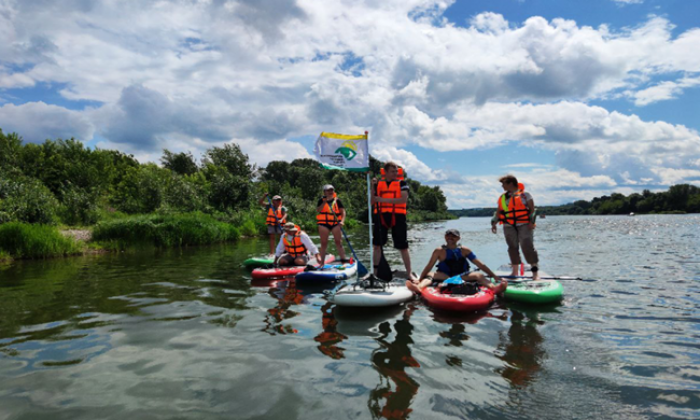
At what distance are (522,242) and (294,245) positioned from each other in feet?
20.0

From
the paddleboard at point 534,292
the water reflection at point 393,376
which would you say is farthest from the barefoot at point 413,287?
the paddleboard at point 534,292

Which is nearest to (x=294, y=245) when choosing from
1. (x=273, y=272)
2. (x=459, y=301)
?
(x=273, y=272)

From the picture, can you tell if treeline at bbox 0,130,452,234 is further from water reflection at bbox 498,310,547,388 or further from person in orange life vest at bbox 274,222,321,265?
water reflection at bbox 498,310,547,388

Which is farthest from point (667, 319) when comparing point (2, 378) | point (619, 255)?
point (619, 255)

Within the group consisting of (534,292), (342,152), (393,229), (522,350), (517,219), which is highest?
(342,152)

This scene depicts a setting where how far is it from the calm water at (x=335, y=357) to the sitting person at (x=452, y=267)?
0.66 m

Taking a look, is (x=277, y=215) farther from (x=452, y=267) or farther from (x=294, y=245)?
(x=452, y=267)

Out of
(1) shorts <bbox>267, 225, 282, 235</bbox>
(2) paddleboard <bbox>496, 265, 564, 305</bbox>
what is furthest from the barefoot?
(1) shorts <bbox>267, 225, 282, 235</bbox>

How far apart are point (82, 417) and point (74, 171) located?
1596 inches

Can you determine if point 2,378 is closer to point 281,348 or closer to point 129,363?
point 129,363

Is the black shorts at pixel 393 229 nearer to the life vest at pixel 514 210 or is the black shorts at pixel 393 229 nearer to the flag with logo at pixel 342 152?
the flag with logo at pixel 342 152

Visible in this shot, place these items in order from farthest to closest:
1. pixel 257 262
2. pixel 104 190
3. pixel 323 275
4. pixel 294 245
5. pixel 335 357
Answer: pixel 104 190 → pixel 257 262 → pixel 294 245 → pixel 323 275 → pixel 335 357

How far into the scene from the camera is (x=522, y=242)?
8.59 meters

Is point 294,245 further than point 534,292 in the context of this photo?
Answer: Yes
